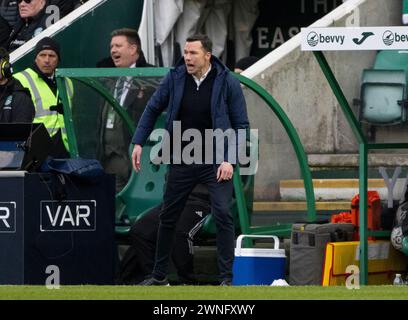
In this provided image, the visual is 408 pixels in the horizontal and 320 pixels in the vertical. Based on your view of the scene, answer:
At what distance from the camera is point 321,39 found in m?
15.8

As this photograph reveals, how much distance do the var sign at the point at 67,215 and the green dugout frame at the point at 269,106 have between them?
1.60m

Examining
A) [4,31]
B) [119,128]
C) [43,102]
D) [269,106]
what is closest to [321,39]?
[269,106]

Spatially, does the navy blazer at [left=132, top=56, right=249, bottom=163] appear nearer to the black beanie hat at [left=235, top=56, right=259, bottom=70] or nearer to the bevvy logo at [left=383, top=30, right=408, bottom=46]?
the bevvy logo at [left=383, top=30, right=408, bottom=46]

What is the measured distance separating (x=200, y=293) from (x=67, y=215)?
1770 millimetres

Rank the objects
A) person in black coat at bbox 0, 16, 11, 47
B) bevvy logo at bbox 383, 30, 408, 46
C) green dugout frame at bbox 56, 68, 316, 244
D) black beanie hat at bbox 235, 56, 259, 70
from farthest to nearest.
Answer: person in black coat at bbox 0, 16, 11, 47 < black beanie hat at bbox 235, 56, 259, 70 < green dugout frame at bbox 56, 68, 316, 244 < bevvy logo at bbox 383, 30, 408, 46

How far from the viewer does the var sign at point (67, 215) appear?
16.2 metres

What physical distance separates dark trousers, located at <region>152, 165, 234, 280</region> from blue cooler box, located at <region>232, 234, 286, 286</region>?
0.46 feet

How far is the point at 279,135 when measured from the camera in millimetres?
18047

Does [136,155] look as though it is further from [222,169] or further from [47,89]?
[47,89]

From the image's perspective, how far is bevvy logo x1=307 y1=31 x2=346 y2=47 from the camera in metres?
15.7

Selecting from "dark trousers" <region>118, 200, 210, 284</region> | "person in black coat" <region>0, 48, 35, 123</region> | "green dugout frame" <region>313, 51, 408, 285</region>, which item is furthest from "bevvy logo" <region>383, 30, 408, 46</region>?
"person in black coat" <region>0, 48, 35, 123</region>

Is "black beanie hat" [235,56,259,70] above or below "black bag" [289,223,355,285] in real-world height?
above
